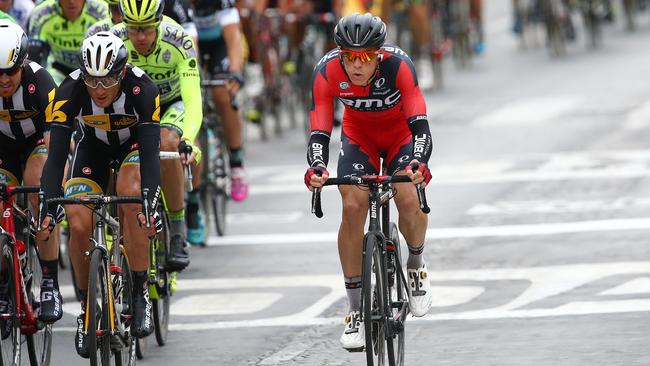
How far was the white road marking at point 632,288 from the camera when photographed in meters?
11.4

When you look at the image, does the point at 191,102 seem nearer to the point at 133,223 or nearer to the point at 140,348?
the point at 133,223

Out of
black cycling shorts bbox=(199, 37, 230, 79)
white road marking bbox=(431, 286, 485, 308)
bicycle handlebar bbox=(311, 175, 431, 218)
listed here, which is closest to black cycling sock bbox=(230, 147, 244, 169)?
black cycling shorts bbox=(199, 37, 230, 79)

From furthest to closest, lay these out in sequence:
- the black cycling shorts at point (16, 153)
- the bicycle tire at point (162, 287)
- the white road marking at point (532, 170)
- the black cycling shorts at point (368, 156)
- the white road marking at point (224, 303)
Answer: the white road marking at point (532, 170), the white road marking at point (224, 303), the bicycle tire at point (162, 287), the black cycling shorts at point (16, 153), the black cycling shorts at point (368, 156)

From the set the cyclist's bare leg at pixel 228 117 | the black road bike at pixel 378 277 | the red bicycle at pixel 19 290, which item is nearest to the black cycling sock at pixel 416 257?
the black road bike at pixel 378 277

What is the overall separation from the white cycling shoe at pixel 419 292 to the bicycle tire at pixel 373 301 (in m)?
0.69

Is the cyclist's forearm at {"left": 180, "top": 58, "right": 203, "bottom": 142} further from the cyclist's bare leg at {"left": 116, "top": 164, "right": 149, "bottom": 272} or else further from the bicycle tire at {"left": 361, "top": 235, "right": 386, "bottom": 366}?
the bicycle tire at {"left": 361, "top": 235, "right": 386, "bottom": 366}

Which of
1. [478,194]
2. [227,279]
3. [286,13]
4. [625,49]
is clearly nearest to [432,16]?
[625,49]

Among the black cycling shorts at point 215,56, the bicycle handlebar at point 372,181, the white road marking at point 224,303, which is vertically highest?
the black cycling shorts at point 215,56

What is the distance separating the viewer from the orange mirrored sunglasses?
9016 millimetres

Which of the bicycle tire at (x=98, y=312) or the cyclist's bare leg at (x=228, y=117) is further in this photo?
the cyclist's bare leg at (x=228, y=117)

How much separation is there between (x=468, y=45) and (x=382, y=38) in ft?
68.0

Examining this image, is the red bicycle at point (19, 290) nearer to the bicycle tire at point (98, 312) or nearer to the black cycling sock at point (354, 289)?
the bicycle tire at point (98, 312)

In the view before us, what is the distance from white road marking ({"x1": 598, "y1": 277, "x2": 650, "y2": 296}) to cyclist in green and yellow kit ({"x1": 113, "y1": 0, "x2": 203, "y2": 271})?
302 centimetres

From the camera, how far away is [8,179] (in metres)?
9.85
